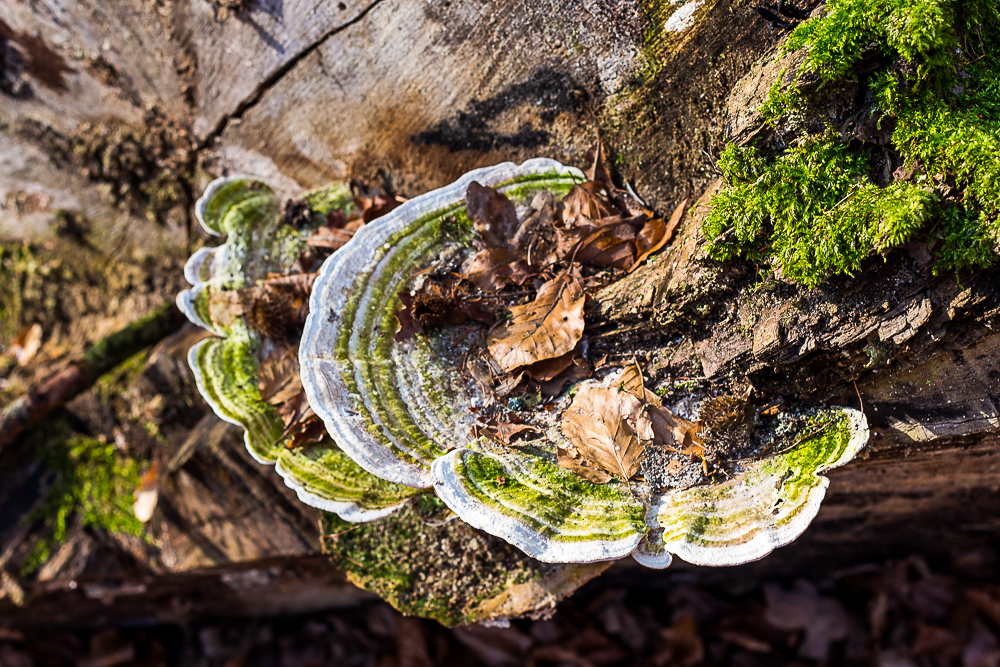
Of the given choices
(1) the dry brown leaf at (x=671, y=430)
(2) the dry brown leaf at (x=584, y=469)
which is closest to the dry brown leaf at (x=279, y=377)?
(2) the dry brown leaf at (x=584, y=469)

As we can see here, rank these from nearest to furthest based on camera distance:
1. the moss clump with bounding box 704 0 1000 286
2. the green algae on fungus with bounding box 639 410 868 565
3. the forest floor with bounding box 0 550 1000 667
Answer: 1. the moss clump with bounding box 704 0 1000 286
2. the green algae on fungus with bounding box 639 410 868 565
3. the forest floor with bounding box 0 550 1000 667

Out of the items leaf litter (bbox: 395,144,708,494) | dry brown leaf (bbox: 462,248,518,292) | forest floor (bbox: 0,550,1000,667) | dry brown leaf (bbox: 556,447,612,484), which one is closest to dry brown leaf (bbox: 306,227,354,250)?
leaf litter (bbox: 395,144,708,494)

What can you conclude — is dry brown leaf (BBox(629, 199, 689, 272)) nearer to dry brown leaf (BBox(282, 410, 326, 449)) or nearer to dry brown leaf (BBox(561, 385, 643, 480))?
dry brown leaf (BBox(561, 385, 643, 480))

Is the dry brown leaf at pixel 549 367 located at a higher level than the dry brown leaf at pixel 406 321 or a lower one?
lower

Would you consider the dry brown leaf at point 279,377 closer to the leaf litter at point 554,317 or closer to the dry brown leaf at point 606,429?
the leaf litter at point 554,317

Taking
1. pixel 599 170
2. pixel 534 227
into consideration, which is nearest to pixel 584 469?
pixel 534 227

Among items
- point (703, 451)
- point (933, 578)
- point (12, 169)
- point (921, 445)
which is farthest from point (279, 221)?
point (933, 578)
